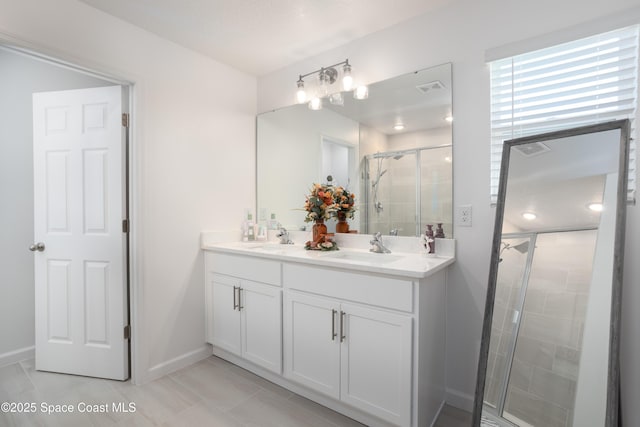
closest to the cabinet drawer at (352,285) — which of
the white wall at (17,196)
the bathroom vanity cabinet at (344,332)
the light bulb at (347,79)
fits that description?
the bathroom vanity cabinet at (344,332)

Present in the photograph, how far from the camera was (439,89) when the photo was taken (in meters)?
1.96

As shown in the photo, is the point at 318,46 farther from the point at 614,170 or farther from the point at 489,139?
the point at 614,170

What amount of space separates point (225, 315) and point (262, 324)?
0.43 m

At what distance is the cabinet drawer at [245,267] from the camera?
Answer: 2066 mm

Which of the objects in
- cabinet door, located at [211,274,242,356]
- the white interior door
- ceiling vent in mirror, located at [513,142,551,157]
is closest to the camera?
ceiling vent in mirror, located at [513,142,551,157]

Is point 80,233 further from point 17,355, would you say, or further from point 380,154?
point 380,154

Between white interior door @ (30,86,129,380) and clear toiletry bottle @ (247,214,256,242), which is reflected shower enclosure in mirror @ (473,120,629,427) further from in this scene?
white interior door @ (30,86,129,380)

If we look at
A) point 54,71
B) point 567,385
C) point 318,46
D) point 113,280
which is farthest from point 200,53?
point 567,385

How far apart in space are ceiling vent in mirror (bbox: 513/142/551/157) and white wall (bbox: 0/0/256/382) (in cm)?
219

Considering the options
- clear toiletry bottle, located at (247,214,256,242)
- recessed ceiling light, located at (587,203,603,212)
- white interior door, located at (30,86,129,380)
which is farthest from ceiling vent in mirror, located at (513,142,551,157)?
white interior door, located at (30,86,129,380)

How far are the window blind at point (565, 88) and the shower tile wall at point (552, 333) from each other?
431 mm

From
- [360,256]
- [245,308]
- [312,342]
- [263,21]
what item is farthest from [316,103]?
[312,342]

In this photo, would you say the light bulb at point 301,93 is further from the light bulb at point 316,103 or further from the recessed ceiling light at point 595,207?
the recessed ceiling light at point 595,207

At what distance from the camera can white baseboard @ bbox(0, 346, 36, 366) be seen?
2357 millimetres
